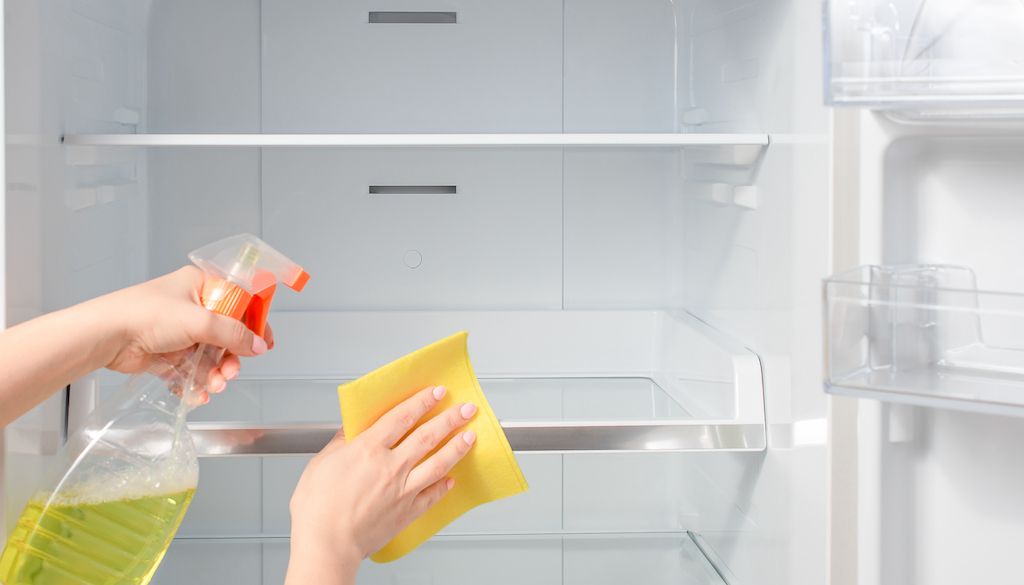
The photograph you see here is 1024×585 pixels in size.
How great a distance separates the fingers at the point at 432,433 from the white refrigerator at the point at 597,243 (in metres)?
0.14

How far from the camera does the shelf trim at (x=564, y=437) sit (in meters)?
1.11

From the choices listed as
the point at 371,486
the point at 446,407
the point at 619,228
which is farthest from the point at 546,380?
the point at 371,486

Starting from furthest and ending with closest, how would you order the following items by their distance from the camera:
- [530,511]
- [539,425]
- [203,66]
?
[530,511], [203,66], [539,425]

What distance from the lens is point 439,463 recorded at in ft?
3.17

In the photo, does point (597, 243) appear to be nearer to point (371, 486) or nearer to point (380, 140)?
point (380, 140)

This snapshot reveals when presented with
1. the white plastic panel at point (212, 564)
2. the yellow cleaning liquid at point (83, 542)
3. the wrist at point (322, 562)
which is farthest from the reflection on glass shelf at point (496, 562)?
the wrist at point (322, 562)

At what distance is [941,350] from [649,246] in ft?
2.52

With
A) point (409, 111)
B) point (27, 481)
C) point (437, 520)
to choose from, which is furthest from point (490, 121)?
point (27, 481)

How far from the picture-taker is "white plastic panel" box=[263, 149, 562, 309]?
1532 millimetres

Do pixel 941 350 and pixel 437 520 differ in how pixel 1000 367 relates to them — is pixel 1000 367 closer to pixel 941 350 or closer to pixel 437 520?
pixel 941 350

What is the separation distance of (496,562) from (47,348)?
2.71ft

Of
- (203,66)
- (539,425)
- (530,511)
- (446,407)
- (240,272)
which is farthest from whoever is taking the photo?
(530,511)

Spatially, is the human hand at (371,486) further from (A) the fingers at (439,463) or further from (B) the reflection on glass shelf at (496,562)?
(B) the reflection on glass shelf at (496,562)

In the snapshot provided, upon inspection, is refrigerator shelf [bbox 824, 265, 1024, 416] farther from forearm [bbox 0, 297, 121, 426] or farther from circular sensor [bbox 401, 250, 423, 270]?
circular sensor [bbox 401, 250, 423, 270]
